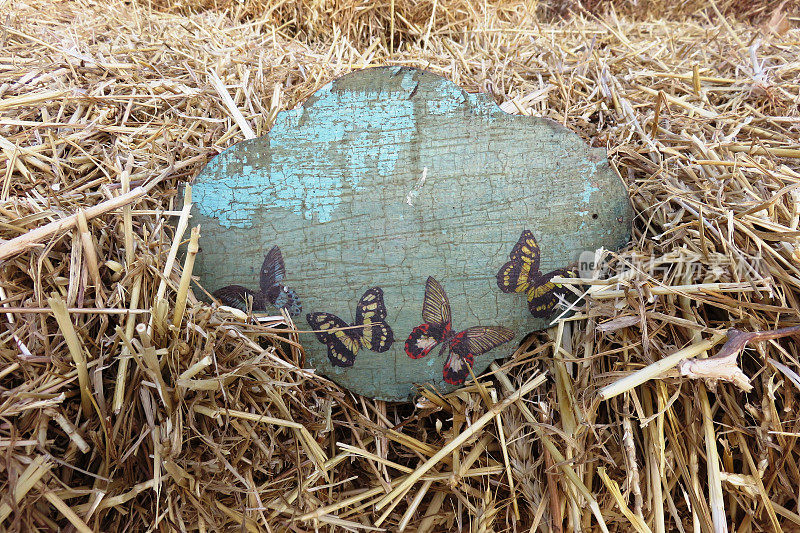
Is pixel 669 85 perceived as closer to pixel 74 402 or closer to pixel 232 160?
pixel 232 160

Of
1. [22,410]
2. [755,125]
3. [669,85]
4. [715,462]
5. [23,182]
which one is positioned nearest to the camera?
[22,410]

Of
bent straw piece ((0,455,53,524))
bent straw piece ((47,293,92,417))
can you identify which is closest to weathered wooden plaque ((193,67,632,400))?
bent straw piece ((47,293,92,417))

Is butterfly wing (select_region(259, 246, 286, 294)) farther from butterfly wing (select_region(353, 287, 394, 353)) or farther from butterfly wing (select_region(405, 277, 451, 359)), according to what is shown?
butterfly wing (select_region(405, 277, 451, 359))

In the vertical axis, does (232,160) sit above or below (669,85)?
below

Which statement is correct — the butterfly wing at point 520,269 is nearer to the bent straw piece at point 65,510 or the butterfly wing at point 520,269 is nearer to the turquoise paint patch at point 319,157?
the turquoise paint patch at point 319,157

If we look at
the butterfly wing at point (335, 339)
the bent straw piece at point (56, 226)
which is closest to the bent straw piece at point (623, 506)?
the butterfly wing at point (335, 339)

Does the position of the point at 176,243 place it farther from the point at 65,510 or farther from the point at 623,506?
the point at 623,506

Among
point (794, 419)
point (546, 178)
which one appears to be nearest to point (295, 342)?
point (546, 178)
